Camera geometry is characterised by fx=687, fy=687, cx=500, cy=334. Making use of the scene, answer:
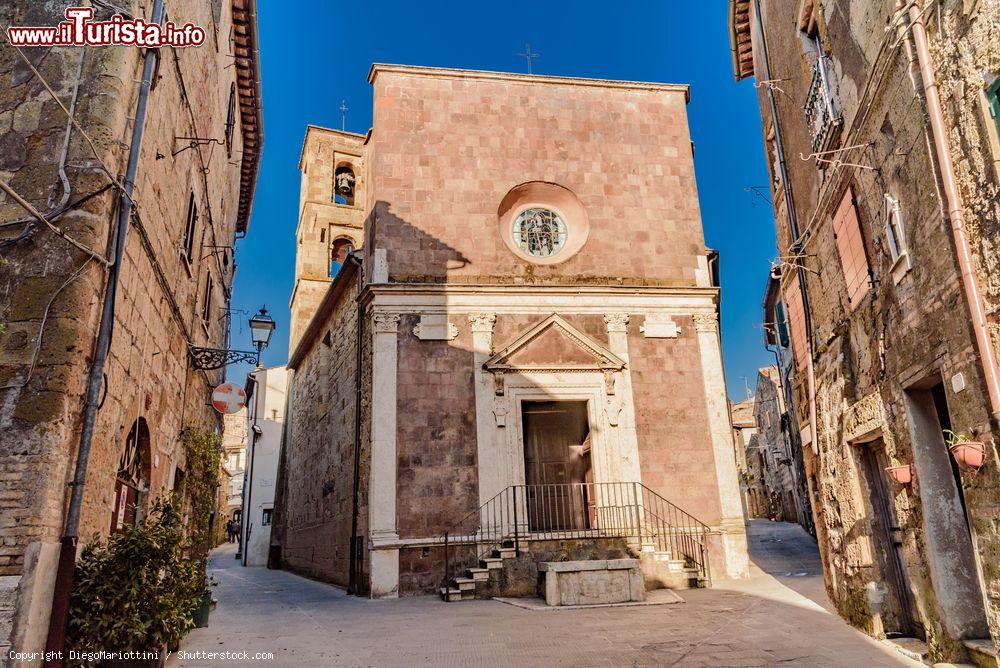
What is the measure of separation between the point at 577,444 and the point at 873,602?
8.25 metres

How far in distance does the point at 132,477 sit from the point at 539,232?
376 inches

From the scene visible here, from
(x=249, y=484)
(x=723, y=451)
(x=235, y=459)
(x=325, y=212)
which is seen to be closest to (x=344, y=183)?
(x=325, y=212)

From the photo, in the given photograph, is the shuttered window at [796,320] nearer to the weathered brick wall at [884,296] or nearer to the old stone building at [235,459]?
the weathered brick wall at [884,296]

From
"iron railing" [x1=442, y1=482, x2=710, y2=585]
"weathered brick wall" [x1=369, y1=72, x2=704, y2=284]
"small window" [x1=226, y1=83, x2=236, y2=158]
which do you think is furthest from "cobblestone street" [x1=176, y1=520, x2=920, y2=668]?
"small window" [x1=226, y1=83, x2=236, y2=158]

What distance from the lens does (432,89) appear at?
1518 cm

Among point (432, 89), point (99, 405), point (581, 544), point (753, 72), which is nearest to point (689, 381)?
point (581, 544)

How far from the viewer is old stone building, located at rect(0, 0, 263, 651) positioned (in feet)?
16.6

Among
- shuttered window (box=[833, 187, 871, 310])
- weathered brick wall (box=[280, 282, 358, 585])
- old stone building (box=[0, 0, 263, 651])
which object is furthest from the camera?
weathered brick wall (box=[280, 282, 358, 585])

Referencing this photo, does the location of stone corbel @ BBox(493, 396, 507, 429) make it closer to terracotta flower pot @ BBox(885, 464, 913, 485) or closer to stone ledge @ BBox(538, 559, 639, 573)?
stone ledge @ BBox(538, 559, 639, 573)

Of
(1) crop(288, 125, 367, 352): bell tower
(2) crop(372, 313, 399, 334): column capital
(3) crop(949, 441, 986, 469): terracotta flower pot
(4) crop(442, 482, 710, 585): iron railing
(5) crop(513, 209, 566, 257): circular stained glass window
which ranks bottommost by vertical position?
(4) crop(442, 482, 710, 585): iron railing

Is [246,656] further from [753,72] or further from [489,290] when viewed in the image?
[753,72]

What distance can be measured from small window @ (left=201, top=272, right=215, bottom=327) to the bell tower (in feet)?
42.4

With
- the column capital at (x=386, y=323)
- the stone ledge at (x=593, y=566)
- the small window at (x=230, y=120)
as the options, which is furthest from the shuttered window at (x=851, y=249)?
the small window at (x=230, y=120)

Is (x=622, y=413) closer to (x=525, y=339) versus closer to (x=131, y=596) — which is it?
(x=525, y=339)
